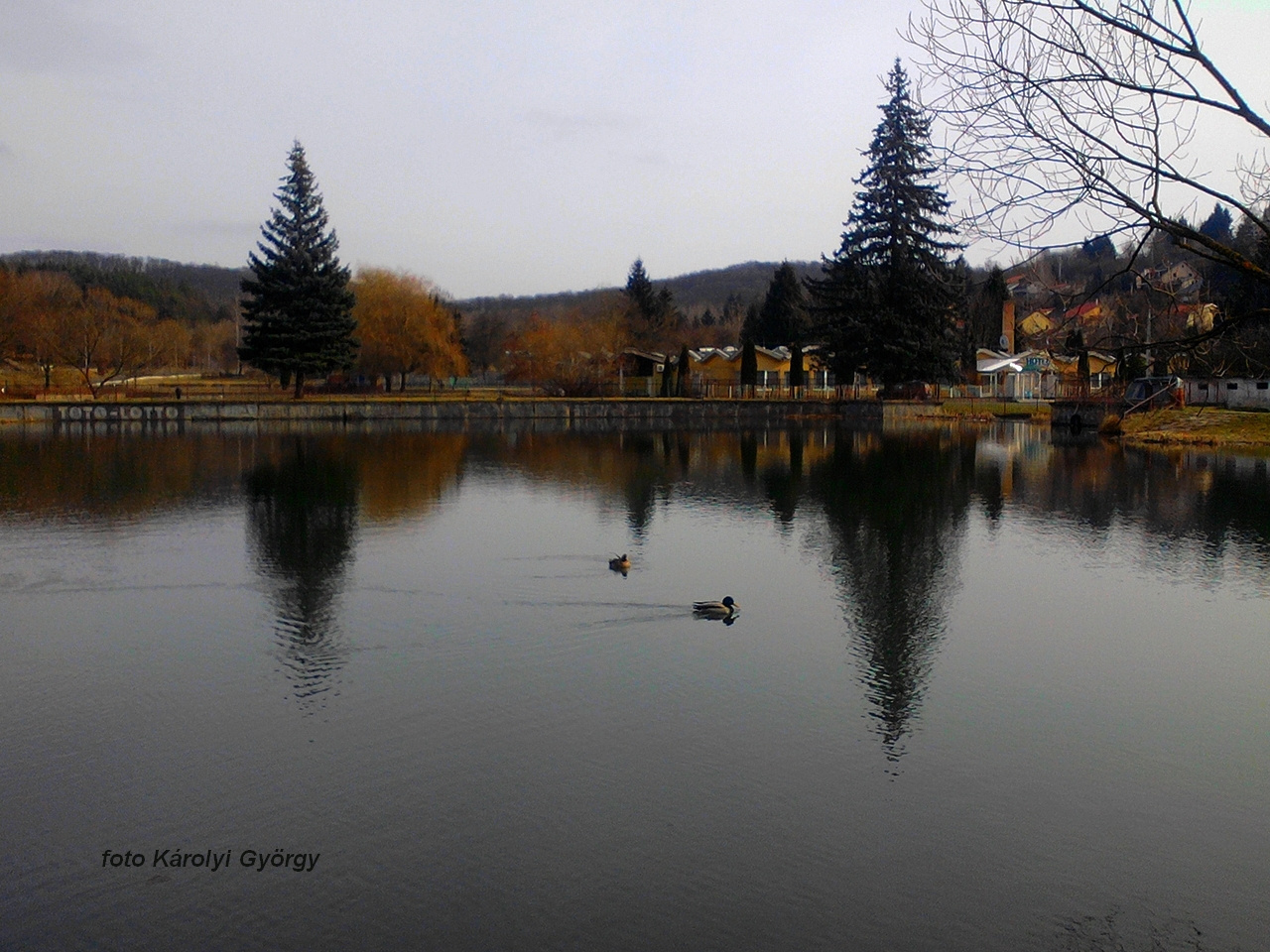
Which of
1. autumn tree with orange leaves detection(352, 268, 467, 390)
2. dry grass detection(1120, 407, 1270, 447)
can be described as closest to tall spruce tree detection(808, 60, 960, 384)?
dry grass detection(1120, 407, 1270, 447)

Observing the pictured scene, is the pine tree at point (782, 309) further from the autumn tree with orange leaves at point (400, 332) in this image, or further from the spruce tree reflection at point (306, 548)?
the spruce tree reflection at point (306, 548)

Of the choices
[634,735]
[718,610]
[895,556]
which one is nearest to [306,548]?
[718,610]

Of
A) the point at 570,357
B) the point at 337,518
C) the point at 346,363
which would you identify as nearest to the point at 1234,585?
the point at 337,518

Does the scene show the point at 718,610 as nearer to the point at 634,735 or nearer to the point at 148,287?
the point at 634,735

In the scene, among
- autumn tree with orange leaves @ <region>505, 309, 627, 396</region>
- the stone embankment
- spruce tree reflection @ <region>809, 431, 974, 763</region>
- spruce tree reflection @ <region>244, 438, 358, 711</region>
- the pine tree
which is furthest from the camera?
the pine tree

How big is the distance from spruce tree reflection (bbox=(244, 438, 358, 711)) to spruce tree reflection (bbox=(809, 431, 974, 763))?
588 cm

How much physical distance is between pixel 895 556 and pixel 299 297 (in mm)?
50156

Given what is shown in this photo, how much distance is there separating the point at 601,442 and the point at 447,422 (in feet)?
48.6

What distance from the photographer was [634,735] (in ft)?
32.6

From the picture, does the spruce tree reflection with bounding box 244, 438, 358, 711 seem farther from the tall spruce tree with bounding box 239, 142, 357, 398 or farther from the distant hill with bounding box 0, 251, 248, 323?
the distant hill with bounding box 0, 251, 248, 323

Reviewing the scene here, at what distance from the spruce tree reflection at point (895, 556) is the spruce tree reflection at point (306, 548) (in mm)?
5878

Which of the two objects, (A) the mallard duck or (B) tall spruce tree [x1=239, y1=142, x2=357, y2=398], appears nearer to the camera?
(A) the mallard duck

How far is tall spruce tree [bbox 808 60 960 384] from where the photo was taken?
53594 millimetres

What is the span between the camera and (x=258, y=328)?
61594 millimetres
